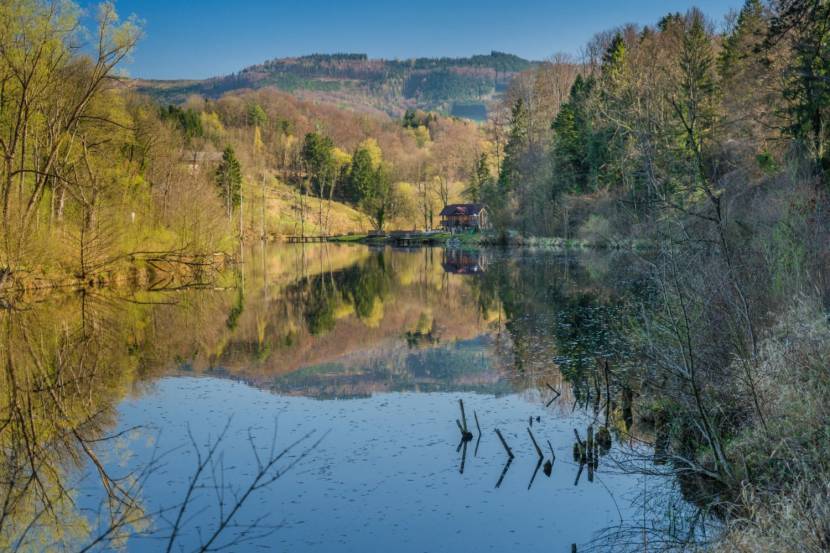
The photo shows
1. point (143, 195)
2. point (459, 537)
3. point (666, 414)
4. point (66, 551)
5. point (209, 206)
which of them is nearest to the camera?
point (66, 551)

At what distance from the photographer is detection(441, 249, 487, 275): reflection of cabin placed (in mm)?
44278

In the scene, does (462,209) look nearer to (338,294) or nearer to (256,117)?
(256,117)

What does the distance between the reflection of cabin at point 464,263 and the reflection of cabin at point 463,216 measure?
31072 millimetres

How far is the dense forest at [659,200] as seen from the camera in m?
7.44

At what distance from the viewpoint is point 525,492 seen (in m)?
9.14

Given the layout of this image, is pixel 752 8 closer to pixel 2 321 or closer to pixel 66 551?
pixel 2 321

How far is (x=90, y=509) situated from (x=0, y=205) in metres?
19.4

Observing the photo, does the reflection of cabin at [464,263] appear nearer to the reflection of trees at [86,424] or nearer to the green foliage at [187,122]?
the reflection of trees at [86,424]

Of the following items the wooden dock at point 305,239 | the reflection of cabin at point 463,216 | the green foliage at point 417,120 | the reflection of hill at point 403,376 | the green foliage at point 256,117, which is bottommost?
the reflection of hill at point 403,376

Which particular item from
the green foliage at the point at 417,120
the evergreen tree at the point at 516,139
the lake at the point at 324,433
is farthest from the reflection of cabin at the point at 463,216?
the green foliage at the point at 417,120

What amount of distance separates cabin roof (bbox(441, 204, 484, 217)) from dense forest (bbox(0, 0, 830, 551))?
4.71 metres

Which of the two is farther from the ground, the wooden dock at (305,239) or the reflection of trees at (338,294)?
the wooden dock at (305,239)

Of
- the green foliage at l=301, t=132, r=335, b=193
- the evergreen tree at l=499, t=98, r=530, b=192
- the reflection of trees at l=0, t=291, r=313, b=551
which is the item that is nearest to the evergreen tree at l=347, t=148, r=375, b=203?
the green foliage at l=301, t=132, r=335, b=193

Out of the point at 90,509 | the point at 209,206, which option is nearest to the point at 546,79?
the point at 209,206
